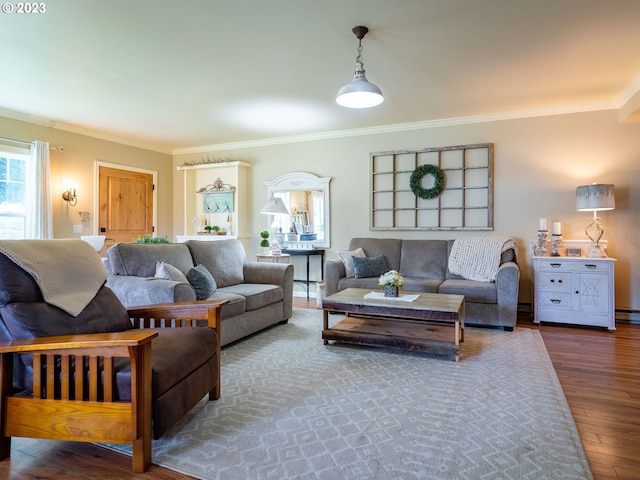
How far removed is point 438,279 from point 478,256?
0.54 metres

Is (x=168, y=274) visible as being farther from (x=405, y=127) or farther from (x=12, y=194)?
(x=405, y=127)

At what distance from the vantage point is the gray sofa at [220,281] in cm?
289

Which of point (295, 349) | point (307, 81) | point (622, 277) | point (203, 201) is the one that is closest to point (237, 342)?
point (295, 349)

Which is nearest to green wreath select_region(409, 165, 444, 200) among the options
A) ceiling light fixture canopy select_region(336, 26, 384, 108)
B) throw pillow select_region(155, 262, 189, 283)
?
ceiling light fixture canopy select_region(336, 26, 384, 108)

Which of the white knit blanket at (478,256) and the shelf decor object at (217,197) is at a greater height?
the shelf decor object at (217,197)

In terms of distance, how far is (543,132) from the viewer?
15.0 feet

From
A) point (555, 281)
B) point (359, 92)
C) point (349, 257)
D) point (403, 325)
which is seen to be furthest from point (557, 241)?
point (359, 92)

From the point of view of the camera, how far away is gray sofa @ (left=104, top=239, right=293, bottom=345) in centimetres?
289

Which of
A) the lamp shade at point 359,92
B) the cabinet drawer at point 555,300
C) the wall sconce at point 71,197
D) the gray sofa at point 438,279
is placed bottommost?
the cabinet drawer at point 555,300

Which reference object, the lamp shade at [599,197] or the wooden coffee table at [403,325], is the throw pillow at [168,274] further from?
the lamp shade at [599,197]

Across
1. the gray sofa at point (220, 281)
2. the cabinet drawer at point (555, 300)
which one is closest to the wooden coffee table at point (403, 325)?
the gray sofa at point (220, 281)

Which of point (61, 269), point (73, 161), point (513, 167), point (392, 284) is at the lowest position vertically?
point (392, 284)

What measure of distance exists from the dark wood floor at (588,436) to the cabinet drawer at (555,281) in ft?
2.97

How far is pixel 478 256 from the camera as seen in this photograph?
4.36m
